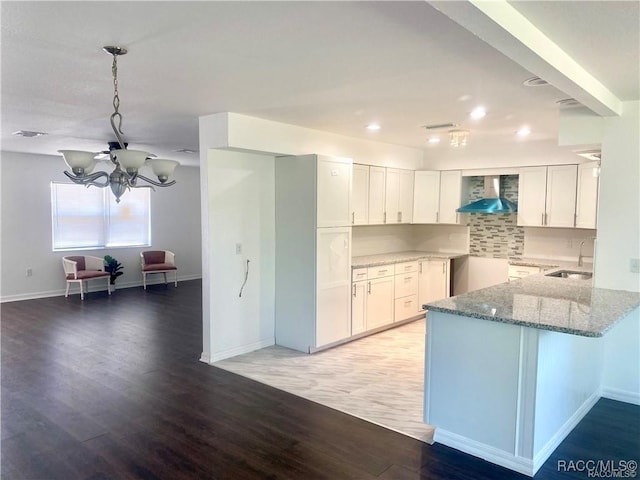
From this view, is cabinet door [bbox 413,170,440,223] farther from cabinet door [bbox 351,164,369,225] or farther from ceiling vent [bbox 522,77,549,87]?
ceiling vent [bbox 522,77,549,87]

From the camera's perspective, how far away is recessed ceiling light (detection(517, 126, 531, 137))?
4855 mm

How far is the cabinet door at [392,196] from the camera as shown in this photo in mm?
6145

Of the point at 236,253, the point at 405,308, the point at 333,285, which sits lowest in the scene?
the point at 405,308

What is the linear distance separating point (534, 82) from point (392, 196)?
326 centimetres

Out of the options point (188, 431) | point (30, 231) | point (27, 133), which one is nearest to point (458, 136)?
point (188, 431)

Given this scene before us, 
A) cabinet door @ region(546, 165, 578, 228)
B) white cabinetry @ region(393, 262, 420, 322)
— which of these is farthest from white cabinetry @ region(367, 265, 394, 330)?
cabinet door @ region(546, 165, 578, 228)

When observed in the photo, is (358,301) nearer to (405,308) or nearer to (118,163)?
(405,308)

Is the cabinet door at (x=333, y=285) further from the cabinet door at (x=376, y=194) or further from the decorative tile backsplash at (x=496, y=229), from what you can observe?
the decorative tile backsplash at (x=496, y=229)

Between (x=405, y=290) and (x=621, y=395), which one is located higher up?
(x=405, y=290)

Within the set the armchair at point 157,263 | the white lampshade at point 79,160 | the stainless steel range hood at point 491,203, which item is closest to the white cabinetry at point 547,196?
the stainless steel range hood at point 491,203

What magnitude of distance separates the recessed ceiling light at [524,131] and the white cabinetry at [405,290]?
6.82ft

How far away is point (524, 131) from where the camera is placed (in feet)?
16.5

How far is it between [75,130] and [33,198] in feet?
10.6

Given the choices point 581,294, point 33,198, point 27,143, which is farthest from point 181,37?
point 33,198
